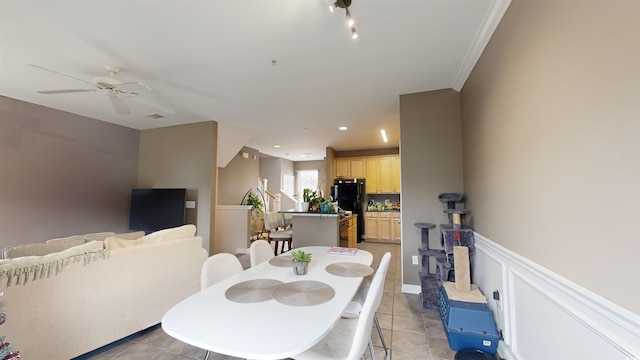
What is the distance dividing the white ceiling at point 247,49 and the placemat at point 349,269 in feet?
6.38

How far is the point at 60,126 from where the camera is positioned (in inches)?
153

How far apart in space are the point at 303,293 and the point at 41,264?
1790 millimetres

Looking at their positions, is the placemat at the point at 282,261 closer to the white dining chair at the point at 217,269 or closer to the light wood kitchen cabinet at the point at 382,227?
the white dining chair at the point at 217,269

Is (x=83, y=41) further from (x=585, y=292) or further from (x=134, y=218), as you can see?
(x=585, y=292)

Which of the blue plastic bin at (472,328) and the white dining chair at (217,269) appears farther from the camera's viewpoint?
the blue plastic bin at (472,328)

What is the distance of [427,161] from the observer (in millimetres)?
3133

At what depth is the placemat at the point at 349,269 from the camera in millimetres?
1703

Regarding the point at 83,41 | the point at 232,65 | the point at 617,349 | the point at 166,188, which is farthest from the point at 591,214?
the point at 166,188

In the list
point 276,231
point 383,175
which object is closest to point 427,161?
point 276,231

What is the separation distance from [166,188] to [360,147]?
4.78 meters

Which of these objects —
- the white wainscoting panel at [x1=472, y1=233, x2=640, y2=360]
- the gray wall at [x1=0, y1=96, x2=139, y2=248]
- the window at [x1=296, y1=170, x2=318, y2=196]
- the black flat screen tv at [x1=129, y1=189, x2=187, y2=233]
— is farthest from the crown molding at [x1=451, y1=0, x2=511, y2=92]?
the window at [x1=296, y1=170, x2=318, y2=196]

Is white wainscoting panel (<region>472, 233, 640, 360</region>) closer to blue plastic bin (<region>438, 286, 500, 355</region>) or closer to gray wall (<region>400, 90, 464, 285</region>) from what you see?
blue plastic bin (<region>438, 286, 500, 355</region>)

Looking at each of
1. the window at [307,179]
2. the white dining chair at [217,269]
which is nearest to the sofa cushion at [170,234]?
the white dining chair at [217,269]

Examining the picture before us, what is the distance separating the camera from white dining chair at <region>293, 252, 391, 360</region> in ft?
3.62
